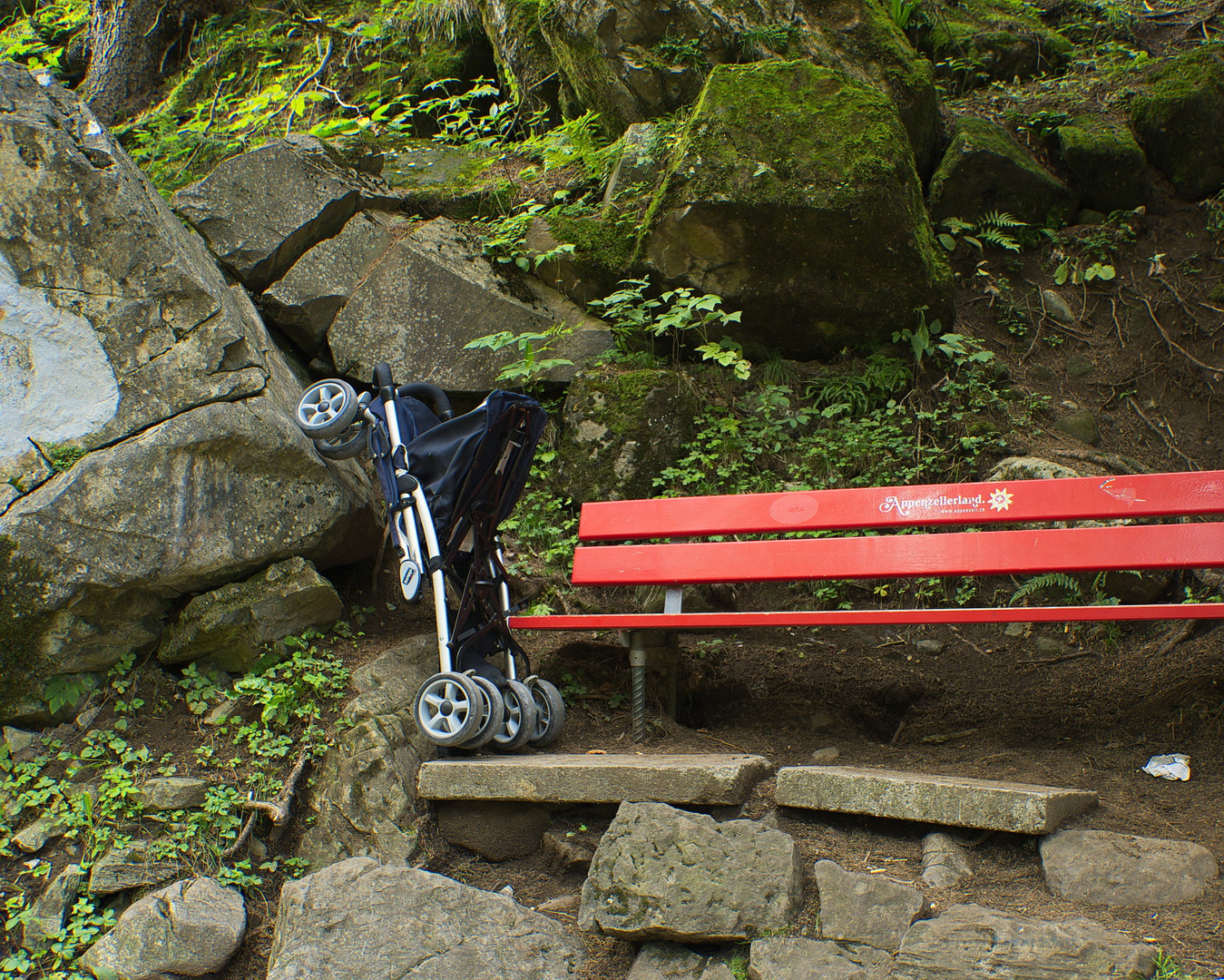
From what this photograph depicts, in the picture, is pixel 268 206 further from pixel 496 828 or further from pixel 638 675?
pixel 496 828

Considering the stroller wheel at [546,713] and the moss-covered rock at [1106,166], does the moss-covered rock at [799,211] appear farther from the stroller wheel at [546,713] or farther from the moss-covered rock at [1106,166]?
the stroller wheel at [546,713]

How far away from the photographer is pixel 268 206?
5902mm

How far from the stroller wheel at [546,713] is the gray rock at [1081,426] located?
4153 millimetres

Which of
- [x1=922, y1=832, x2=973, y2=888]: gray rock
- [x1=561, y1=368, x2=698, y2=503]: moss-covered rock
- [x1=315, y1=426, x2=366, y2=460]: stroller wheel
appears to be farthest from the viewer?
[x1=561, y1=368, x2=698, y2=503]: moss-covered rock

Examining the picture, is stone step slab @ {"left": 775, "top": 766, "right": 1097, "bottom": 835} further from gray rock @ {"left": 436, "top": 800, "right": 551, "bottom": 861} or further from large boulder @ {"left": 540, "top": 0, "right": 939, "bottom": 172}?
large boulder @ {"left": 540, "top": 0, "right": 939, "bottom": 172}

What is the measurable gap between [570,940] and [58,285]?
3763mm

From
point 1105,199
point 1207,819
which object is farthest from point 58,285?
point 1105,199

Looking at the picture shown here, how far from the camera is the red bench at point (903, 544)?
333cm

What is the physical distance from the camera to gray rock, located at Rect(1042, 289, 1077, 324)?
670 centimetres

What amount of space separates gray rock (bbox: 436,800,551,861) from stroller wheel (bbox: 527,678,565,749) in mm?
506

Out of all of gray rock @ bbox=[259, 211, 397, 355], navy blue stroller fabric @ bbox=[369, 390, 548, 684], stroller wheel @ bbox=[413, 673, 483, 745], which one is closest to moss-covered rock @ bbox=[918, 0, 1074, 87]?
gray rock @ bbox=[259, 211, 397, 355]

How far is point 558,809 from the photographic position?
3.32 metres

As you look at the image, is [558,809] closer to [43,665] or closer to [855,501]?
[855,501]

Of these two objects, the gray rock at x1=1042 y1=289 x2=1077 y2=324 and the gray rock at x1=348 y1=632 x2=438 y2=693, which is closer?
the gray rock at x1=348 y1=632 x2=438 y2=693
